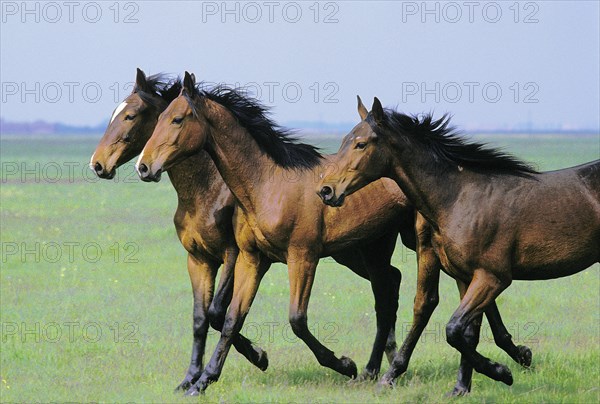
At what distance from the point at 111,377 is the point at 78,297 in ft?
17.3

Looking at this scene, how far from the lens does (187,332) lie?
41.4 ft

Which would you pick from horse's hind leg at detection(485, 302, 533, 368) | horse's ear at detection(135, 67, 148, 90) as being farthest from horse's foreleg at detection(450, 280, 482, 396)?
horse's ear at detection(135, 67, 148, 90)

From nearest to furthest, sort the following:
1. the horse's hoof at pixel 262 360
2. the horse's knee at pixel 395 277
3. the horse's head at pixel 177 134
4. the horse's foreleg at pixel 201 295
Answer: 1. the horse's head at pixel 177 134
2. the horse's foreleg at pixel 201 295
3. the horse's hoof at pixel 262 360
4. the horse's knee at pixel 395 277

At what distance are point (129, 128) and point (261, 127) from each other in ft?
3.59

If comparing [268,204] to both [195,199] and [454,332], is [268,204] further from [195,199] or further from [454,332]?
[454,332]

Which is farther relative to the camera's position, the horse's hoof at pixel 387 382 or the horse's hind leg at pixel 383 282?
the horse's hind leg at pixel 383 282

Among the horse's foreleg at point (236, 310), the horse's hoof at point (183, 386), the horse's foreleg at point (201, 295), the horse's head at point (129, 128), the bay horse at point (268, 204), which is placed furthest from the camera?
the horse's foreleg at point (201, 295)

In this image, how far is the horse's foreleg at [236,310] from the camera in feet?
29.3

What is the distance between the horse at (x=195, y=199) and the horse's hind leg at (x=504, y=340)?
2181 millimetres

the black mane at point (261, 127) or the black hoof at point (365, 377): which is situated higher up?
the black mane at point (261, 127)

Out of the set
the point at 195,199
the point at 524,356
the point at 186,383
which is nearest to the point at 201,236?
the point at 195,199

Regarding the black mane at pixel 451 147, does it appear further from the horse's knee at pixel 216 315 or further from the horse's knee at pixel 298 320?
the horse's knee at pixel 216 315

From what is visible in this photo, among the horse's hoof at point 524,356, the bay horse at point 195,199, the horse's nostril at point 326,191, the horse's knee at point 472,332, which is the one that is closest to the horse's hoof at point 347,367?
the bay horse at point 195,199

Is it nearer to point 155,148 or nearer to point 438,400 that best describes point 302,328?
point 438,400
